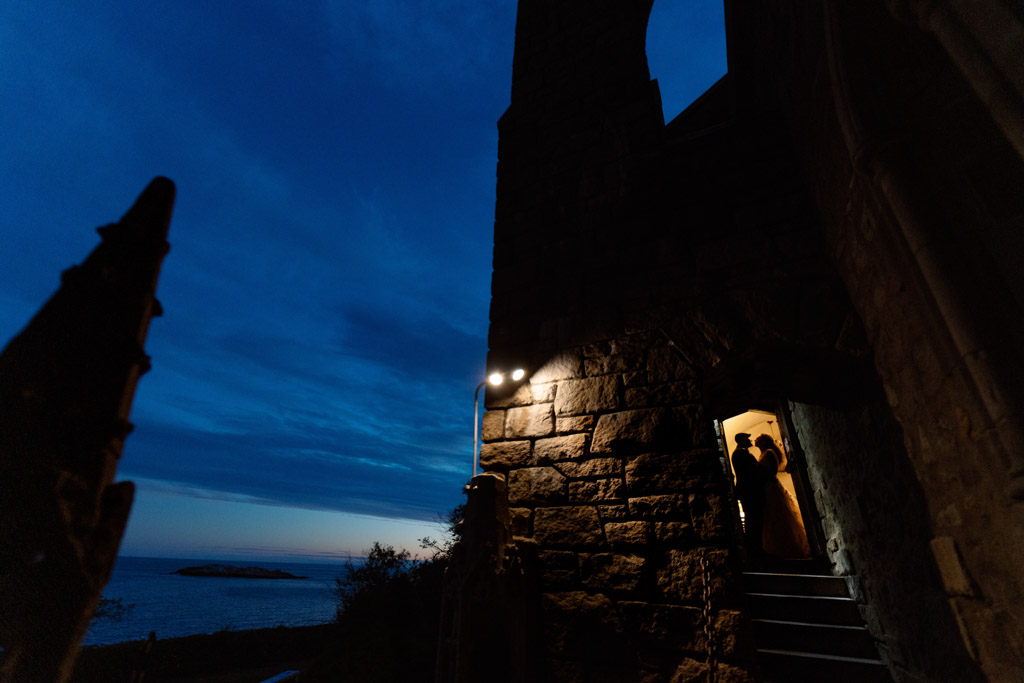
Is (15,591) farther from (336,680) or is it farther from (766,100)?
(336,680)

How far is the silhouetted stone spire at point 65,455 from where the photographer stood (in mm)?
535

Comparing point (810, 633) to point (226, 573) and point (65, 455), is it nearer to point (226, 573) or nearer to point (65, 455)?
point (65, 455)

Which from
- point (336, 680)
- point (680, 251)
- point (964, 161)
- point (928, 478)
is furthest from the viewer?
point (336, 680)

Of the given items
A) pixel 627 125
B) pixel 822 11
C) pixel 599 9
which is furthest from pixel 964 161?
pixel 599 9

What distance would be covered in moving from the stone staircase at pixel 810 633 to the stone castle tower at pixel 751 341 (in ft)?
0.62

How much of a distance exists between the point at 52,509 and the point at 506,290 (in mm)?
2967

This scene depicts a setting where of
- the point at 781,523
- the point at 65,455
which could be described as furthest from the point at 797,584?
the point at 65,455

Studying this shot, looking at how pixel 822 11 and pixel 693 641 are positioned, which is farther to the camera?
pixel 822 11

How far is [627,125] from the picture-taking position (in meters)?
3.40

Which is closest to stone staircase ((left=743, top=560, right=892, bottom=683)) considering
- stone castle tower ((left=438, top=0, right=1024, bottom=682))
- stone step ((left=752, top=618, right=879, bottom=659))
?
stone step ((left=752, top=618, right=879, bottom=659))

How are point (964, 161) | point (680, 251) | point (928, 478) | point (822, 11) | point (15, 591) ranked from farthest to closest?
1. point (680, 251)
2. point (822, 11)
3. point (928, 478)
4. point (964, 161)
5. point (15, 591)

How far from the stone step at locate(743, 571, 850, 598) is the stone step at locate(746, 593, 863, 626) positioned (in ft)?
Result: 0.55

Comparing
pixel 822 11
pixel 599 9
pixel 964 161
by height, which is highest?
pixel 599 9

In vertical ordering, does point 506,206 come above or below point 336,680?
above
